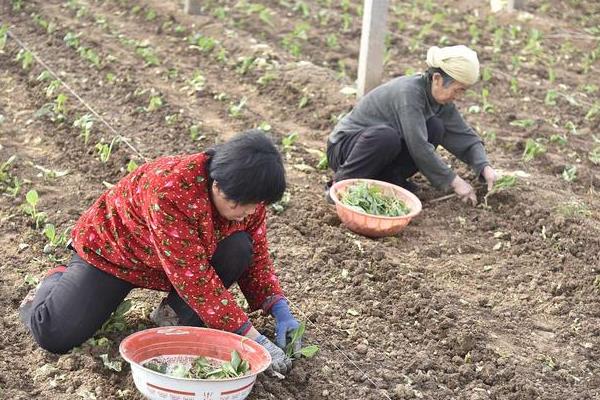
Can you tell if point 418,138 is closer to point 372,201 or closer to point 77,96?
point 372,201

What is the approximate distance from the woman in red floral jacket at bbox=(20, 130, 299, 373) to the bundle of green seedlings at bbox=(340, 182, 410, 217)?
151cm

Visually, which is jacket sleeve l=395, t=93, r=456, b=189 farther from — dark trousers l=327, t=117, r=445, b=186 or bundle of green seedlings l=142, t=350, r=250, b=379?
bundle of green seedlings l=142, t=350, r=250, b=379

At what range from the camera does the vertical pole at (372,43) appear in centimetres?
719

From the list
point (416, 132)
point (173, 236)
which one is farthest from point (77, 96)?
point (173, 236)

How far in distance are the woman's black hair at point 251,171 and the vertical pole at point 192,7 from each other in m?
6.56

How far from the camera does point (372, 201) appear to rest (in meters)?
5.31

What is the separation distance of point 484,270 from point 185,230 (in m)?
2.24

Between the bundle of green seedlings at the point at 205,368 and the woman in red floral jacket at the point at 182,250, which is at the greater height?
the woman in red floral jacket at the point at 182,250

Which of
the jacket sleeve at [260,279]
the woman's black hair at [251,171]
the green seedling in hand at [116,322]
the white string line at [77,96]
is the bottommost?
the white string line at [77,96]

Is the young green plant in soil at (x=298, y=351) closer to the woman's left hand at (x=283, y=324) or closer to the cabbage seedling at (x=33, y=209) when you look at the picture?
the woman's left hand at (x=283, y=324)

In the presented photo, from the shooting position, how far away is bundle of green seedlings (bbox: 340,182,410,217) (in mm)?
5285

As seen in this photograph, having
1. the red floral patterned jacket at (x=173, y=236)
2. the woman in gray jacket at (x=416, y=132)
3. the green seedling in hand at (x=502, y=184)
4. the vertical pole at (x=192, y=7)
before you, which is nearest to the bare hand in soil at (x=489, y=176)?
the woman in gray jacket at (x=416, y=132)

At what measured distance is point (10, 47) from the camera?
26.0 feet

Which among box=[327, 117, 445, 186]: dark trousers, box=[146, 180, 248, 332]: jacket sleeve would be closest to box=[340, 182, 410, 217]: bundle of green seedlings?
box=[327, 117, 445, 186]: dark trousers
